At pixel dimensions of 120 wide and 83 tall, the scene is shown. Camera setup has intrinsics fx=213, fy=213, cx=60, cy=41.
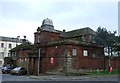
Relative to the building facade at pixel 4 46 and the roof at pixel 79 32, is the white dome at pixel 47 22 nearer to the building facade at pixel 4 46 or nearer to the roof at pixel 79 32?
the roof at pixel 79 32

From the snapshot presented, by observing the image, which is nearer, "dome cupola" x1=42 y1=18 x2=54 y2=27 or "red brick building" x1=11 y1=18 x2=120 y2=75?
"red brick building" x1=11 y1=18 x2=120 y2=75

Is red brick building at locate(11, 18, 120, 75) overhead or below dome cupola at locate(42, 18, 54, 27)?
below

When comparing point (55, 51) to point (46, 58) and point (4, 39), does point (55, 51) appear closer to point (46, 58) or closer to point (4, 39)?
point (46, 58)

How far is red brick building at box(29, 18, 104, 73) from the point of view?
1540 inches

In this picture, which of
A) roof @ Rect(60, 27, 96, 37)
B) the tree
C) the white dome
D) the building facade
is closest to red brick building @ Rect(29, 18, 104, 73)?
the white dome

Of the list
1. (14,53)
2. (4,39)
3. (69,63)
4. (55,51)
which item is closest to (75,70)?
(69,63)

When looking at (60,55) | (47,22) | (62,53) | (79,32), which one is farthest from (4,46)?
(62,53)

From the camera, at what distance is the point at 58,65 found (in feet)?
130

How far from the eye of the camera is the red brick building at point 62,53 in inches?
1540

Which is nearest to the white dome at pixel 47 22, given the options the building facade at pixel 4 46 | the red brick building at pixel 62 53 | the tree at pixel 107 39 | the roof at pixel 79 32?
the red brick building at pixel 62 53

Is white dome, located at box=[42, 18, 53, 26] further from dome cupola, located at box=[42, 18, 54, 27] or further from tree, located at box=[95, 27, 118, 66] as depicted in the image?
tree, located at box=[95, 27, 118, 66]

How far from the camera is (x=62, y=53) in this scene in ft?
128

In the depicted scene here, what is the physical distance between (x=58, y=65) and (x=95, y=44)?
10579mm

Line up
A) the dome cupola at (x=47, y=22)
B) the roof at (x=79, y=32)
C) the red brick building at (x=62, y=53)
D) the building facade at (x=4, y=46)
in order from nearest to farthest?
the red brick building at (x=62, y=53), the dome cupola at (x=47, y=22), the roof at (x=79, y=32), the building facade at (x=4, y=46)
